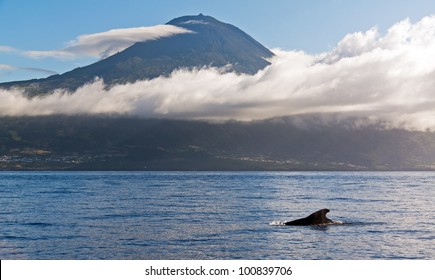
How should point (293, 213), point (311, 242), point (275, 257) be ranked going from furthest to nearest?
point (293, 213), point (311, 242), point (275, 257)

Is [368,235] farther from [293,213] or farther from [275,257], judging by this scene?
[293,213]

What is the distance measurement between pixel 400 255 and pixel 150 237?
74.5 ft

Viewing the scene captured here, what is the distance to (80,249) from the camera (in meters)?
45.7

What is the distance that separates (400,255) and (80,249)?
1025 inches

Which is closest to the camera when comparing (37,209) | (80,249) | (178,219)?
(80,249)

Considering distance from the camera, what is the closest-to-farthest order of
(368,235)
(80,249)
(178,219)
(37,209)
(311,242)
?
(80,249) → (311,242) → (368,235) → (178,219) → (37,209)

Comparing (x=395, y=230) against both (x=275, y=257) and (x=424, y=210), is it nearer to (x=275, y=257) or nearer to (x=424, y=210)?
(x=275, y=257)

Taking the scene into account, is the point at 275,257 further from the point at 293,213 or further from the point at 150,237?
the point at 293,213

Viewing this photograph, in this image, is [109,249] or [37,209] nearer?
[109,249]

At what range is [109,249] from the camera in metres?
45.8
